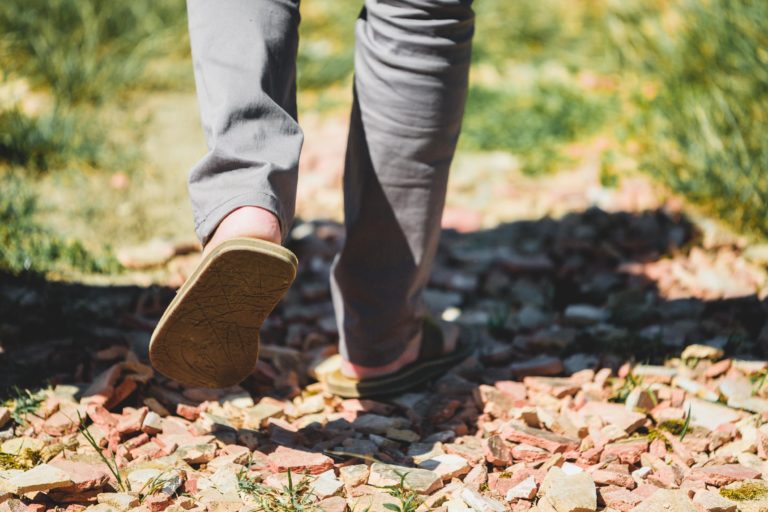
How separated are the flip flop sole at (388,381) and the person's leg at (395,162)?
0.08ft

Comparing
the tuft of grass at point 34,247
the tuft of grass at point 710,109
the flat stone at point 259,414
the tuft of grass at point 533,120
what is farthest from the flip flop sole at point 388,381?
the tuft of grass at point 533,120

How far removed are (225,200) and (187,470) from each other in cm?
51

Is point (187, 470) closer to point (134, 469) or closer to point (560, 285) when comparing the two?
point (134, 469)

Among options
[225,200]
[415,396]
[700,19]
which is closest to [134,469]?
[225,200]

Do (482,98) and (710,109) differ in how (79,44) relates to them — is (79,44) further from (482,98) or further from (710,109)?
(710,109)

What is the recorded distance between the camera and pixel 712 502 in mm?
1442

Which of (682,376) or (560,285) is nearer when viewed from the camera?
(682,376)

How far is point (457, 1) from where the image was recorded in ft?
5.18

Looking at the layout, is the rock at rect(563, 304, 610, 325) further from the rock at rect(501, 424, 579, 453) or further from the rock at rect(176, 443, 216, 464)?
the rock at rect(176, 443, 216, 464)

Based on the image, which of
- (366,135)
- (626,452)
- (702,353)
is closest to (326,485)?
(626,452)

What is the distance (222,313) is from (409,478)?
1.51 ft

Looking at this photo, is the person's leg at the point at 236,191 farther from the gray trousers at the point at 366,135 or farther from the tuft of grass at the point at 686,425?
the tuft of grass at the point at 686,425

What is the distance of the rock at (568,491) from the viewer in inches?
56.7

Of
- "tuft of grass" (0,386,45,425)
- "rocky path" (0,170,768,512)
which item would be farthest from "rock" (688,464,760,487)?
"tuft of grass" (0,386,45,425)
